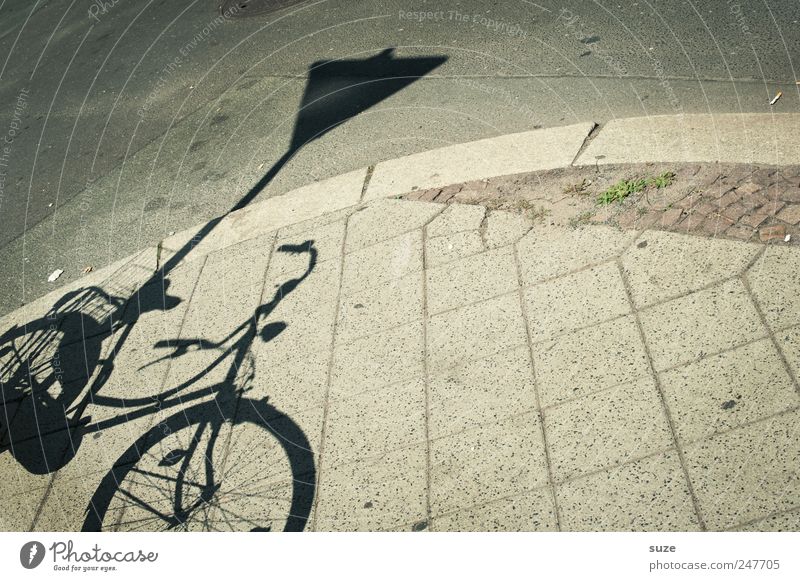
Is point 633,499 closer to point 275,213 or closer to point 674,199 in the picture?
point 674,199

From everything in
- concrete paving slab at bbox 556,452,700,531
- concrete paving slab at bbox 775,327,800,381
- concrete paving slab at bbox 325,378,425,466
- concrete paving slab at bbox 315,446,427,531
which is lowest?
concrete paving slab at bbox 775,327,800,381

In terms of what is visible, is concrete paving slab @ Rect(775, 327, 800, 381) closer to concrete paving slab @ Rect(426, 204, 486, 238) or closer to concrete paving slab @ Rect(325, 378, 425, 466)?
concrete paving slab @ Rect(325, 378, 425, 466)

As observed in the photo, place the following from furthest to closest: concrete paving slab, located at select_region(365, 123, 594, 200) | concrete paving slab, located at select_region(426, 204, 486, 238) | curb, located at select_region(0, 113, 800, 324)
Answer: concrete paving slab, located at select_region(365, 123, 594, 200)
concrete paving slab, located at select_region(426, 204, 486, 238)
curb, located at select_region(0, 113, 800, 324)

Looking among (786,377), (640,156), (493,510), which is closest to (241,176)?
(640,156)

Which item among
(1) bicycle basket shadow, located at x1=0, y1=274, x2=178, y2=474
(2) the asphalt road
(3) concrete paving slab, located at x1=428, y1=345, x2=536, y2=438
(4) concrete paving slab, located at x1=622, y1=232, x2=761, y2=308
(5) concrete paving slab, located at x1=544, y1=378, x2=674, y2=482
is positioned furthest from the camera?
(2) the asphalt road

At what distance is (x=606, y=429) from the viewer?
369 cm

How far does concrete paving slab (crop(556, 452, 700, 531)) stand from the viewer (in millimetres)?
3252

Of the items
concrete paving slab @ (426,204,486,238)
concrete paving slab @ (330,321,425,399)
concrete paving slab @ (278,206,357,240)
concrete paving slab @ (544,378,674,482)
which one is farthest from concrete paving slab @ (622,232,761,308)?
concrete paving slab @ (278,206,357,240)

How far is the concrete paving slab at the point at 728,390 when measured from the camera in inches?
138

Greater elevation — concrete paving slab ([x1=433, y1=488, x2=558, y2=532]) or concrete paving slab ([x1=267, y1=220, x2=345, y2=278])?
concrete paving slab ([x1=267, y1=220, x2=345, y2=278])

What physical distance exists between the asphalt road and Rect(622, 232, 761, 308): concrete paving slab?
177 centimetres

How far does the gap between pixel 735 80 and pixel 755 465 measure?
12.2 feet

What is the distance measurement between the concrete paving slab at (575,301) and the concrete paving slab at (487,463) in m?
0.65

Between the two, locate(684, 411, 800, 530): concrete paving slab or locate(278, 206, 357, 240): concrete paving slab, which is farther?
locate(278, 206, 357, 240): concrete paving slab
